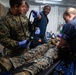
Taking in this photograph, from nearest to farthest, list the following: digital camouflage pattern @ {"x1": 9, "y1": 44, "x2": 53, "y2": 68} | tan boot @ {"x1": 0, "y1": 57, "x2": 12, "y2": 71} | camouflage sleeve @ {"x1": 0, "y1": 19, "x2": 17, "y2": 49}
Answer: tan boot @ {"x1": 0, "y1": 57, "x2": 12, "y2": 71}
digital camouflage pattern @ {"x1": 9, "y1": 44, "x2": 53, "y2": 68}
camouflage sleeve @ {"x1": 0, "y1": 19, "x2": 17, "y2": 49}

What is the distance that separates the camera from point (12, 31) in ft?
7.28

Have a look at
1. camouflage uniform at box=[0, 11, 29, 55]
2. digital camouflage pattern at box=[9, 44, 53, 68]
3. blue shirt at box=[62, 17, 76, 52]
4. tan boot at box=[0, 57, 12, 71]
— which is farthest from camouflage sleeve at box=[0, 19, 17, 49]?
blue shirt at box=[62, 17, 76, 52]

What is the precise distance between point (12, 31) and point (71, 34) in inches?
31.9

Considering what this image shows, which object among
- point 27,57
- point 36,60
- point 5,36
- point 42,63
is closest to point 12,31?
point 5,36

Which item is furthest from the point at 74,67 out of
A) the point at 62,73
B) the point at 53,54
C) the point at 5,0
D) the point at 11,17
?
the point at 5,0

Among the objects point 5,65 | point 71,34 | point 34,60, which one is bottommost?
point 34,60

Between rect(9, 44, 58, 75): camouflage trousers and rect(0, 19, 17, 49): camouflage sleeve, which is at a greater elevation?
rect(0, 19, 17, 49): camouflage sleeve

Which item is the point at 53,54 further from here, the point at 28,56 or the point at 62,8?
the point at 62,8

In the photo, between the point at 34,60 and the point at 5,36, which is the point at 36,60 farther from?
the point at 5,36

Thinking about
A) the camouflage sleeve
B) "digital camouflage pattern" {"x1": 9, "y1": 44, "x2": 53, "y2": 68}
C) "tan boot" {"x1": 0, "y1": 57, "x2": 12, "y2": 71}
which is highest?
the camouflage sleeve

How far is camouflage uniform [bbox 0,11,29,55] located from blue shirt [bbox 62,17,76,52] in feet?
2.08

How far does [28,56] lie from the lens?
211 cm

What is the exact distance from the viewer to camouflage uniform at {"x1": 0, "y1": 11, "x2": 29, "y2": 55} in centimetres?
211

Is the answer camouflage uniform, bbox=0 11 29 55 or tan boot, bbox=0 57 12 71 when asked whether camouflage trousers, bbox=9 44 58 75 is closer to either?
tan boot, bbox=0 57 12 71
